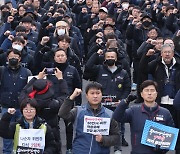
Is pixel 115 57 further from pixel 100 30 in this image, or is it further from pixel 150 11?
pixel 150 11

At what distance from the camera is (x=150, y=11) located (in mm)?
16641

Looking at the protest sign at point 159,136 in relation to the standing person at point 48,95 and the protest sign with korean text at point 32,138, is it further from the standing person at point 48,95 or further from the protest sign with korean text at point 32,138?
the standing person at point 48,95

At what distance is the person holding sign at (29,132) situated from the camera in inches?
262

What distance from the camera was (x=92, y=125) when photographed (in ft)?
22.1

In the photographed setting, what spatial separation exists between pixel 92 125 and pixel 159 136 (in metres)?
0.74

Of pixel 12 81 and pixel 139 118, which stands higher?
pixel 12 81

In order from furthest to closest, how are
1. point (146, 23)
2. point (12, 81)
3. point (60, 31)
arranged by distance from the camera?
point (146, 23), point (60, 31), point (12, 81)

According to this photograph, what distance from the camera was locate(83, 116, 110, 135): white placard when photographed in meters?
6.72

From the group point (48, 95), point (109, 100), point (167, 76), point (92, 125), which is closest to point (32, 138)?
point (92, 125)

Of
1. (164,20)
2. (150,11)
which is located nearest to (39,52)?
(164,20)

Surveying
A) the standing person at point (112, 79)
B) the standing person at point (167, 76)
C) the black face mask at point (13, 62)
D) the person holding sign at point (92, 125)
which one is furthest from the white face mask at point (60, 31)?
the person holding sign at point (92, 125)

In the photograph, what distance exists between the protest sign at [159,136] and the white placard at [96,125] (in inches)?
17.4

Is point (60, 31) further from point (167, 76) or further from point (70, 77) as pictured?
point (167, 76)

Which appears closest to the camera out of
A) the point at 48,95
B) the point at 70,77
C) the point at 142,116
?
the point at 142,116
